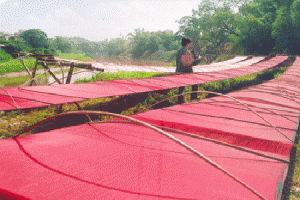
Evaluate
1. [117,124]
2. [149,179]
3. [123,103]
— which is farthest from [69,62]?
[149,179]

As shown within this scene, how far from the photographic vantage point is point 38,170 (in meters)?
0.86

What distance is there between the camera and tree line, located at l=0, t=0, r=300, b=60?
12453mm

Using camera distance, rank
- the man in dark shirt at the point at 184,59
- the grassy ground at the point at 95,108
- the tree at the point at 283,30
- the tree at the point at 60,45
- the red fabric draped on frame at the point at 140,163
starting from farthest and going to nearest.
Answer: the tree at the point at 60,45
the tree at the point at 283,30
the man in dark shirt at the point at 184,59
the grassy ground at the point at 95,108
the red fabric draped on frame at the point at 140,163

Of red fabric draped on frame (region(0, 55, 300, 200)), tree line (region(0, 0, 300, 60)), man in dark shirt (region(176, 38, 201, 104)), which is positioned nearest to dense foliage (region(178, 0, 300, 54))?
tree line (region(0, 0, 300, 60))

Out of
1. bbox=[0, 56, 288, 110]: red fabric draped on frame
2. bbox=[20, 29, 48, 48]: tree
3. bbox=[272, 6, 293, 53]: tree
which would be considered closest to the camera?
bbox=[0, 56, 288, 110]: red fabric draped on frame

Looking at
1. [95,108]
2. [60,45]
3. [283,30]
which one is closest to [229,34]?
[283,30]

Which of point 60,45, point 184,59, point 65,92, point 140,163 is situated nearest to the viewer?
point 140,163

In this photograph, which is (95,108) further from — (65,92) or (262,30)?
(262,30)

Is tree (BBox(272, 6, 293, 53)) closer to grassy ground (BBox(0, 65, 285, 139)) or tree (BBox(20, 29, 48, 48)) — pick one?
grassy ground (BBox(0, 65, 285, 139))

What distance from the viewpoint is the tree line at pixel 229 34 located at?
12453 mm

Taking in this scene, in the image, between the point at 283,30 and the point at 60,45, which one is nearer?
the point at 283,30

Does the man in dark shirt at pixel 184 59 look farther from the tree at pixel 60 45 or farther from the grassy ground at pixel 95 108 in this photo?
the tree at pixel 60 45

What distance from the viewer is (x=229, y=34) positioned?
57.5ft

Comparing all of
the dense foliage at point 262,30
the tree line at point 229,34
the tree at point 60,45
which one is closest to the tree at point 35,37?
the tree line at point 229,34
